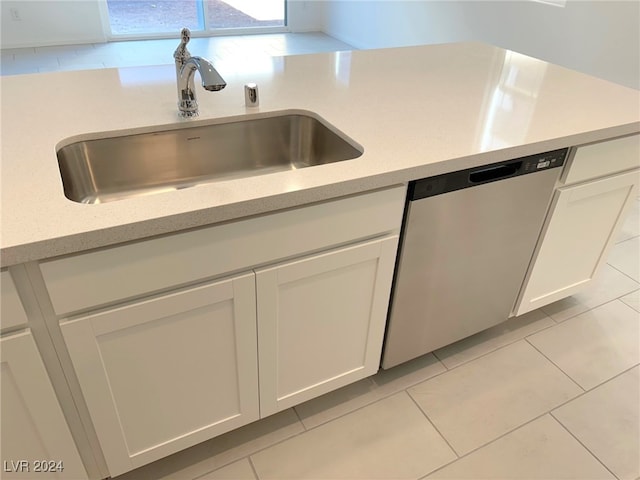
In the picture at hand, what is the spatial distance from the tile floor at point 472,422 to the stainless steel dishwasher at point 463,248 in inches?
7.1

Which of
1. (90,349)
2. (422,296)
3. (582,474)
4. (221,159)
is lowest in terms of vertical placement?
(582,474)

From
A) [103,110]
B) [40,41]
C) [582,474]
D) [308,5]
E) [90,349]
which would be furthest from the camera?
[308,5]

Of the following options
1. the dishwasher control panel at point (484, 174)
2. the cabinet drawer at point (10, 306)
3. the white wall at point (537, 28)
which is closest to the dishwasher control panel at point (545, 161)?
the dishwasher control panel at point (484, 174)

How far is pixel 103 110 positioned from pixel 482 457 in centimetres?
162

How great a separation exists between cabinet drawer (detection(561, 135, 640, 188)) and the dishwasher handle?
0.24 metres

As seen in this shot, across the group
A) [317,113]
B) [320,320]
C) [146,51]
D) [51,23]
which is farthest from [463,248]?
[51,23]

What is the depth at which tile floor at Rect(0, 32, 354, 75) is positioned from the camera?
A: 15.8 feet

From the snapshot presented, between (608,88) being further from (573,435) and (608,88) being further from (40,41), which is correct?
(40,41)

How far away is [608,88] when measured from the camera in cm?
176

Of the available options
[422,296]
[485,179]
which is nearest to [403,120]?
[485,179]

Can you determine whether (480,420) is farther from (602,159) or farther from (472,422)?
(602,159)

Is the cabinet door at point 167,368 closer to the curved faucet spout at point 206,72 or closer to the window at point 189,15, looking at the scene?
the curved faucet spout at point 206,72

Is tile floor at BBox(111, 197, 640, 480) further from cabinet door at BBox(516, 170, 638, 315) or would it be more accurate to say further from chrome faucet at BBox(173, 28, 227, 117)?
chrome faucet at BBox(173, 28, 227, 117)

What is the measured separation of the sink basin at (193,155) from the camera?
132 centimetres
